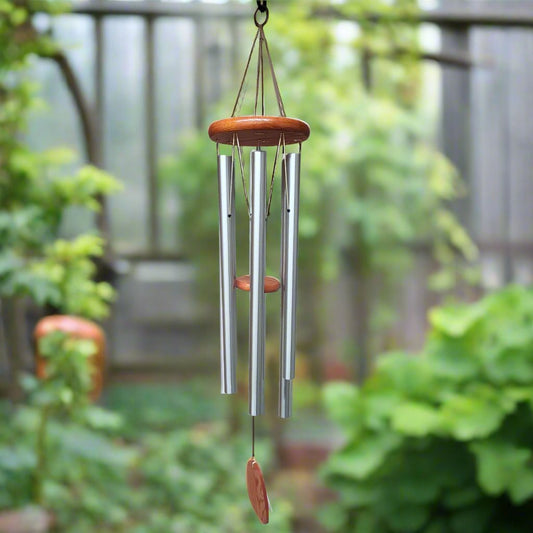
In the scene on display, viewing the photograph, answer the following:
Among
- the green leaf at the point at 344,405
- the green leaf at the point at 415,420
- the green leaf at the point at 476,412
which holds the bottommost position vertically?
the green leaf at the point at 344,405

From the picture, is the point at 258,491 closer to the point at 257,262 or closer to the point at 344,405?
the point at 257,262

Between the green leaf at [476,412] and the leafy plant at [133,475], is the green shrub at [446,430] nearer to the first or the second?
the green leaf at [476,412]

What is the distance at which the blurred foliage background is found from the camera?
2.70 m

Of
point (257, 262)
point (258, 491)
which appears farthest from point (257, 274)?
point (258, 491)

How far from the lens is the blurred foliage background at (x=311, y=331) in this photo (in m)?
2.70

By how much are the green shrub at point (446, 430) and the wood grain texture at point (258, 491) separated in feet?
4.69

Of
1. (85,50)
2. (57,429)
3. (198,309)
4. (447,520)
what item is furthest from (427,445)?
(85,50)

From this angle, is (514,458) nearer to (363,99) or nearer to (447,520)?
(447,520)

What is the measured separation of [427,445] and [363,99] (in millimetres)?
1611

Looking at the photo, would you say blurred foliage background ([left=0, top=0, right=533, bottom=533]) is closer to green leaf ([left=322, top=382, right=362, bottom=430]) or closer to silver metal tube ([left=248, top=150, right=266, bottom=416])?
green leaf ([left=322, top=382, right=362, bottom=430])

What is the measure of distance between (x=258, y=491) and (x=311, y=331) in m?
2.27

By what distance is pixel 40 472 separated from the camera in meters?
2.50

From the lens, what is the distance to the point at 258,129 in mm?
1142

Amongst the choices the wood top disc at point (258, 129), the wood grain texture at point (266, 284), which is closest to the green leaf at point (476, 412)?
the wood grain texture at point (266, 284)
